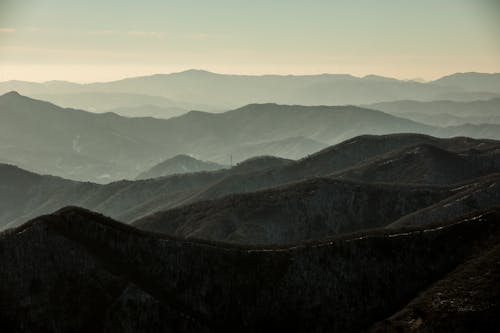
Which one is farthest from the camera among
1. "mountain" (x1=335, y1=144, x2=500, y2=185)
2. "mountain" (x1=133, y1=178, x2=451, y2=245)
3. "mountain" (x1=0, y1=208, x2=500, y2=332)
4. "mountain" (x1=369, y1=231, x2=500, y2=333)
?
"mountain" (x1=335, y1=144, x2=500, y2=185)

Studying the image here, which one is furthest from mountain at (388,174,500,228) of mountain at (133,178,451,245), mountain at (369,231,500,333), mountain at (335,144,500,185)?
mountain at (369,231,500,333)

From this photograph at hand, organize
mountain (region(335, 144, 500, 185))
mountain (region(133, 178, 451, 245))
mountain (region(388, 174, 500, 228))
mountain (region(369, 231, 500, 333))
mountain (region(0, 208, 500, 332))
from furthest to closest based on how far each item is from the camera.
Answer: mountain (region(335, 144, 500, 185)) < mountain (region(133, 178, 451, 245)) < mountain (region(388, 174, 500, 228)) < mountain (region(0, 208, 500, 332)) < mountain (region(369, 231, 500, 333))

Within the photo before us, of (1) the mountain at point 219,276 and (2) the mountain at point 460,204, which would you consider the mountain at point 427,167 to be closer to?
(2) the mountain at point 460,204

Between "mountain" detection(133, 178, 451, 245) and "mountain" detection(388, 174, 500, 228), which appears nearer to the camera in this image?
"mountain" detection(388, 174, 500, 228)

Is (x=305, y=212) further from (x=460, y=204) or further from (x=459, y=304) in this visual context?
A: (x=459, y=304)

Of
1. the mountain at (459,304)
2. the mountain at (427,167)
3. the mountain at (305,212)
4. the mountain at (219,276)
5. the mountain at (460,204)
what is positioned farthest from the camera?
the mountain at (427,167)

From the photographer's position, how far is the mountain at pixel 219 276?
7438 centimetres

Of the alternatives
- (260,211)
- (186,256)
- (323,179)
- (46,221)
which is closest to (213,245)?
(186,256)

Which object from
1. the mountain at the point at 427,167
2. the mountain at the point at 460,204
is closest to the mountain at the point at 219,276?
the mountain at the point at 460,204

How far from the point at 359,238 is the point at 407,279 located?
333 inches

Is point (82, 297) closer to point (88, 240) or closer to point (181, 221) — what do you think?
point (88, 240)

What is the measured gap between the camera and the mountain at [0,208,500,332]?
74.4 metres

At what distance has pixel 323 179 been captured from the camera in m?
160

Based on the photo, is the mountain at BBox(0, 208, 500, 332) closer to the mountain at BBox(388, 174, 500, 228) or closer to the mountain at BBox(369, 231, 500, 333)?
the mountain at BBox(369, 231, 500, 333)
